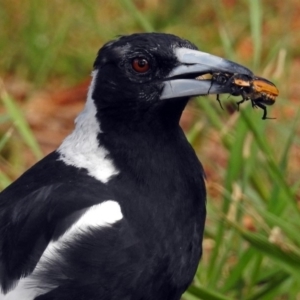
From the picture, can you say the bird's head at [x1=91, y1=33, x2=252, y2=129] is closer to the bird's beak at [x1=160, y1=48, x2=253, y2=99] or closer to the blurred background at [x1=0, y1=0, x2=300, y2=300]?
the bird's beak at [x1=160, y1=48, x2=253, y2=99]

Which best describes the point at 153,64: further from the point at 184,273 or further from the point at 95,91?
the point at 184,273

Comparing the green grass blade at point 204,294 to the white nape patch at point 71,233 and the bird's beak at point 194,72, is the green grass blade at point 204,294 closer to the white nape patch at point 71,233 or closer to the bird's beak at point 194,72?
the white nape patch at point 71,233

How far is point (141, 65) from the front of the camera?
92.0 inches

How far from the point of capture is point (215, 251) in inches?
111

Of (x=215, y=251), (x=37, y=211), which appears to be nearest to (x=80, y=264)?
(x=37, y=211)

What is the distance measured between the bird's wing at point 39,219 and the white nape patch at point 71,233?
0.01 m

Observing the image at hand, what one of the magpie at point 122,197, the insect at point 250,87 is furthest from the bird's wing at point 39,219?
the insect at point 250,87

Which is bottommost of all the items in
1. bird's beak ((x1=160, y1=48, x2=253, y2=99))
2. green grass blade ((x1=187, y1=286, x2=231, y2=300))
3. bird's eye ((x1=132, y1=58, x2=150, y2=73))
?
green grass blade ((x1=187, y1=286, x2=231, y2=300))

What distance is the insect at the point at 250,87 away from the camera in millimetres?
2275

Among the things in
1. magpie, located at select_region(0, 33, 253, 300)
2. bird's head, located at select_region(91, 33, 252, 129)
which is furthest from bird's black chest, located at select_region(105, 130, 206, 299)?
bird's head, located at select_region(91, 33, 252, 129)

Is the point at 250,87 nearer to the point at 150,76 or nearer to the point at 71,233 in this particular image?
the point at 150,76

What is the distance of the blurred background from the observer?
8.92 ft

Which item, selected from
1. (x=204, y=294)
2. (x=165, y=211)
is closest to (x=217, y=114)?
(x=204, y=294)

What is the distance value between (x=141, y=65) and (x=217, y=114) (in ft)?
3.44
